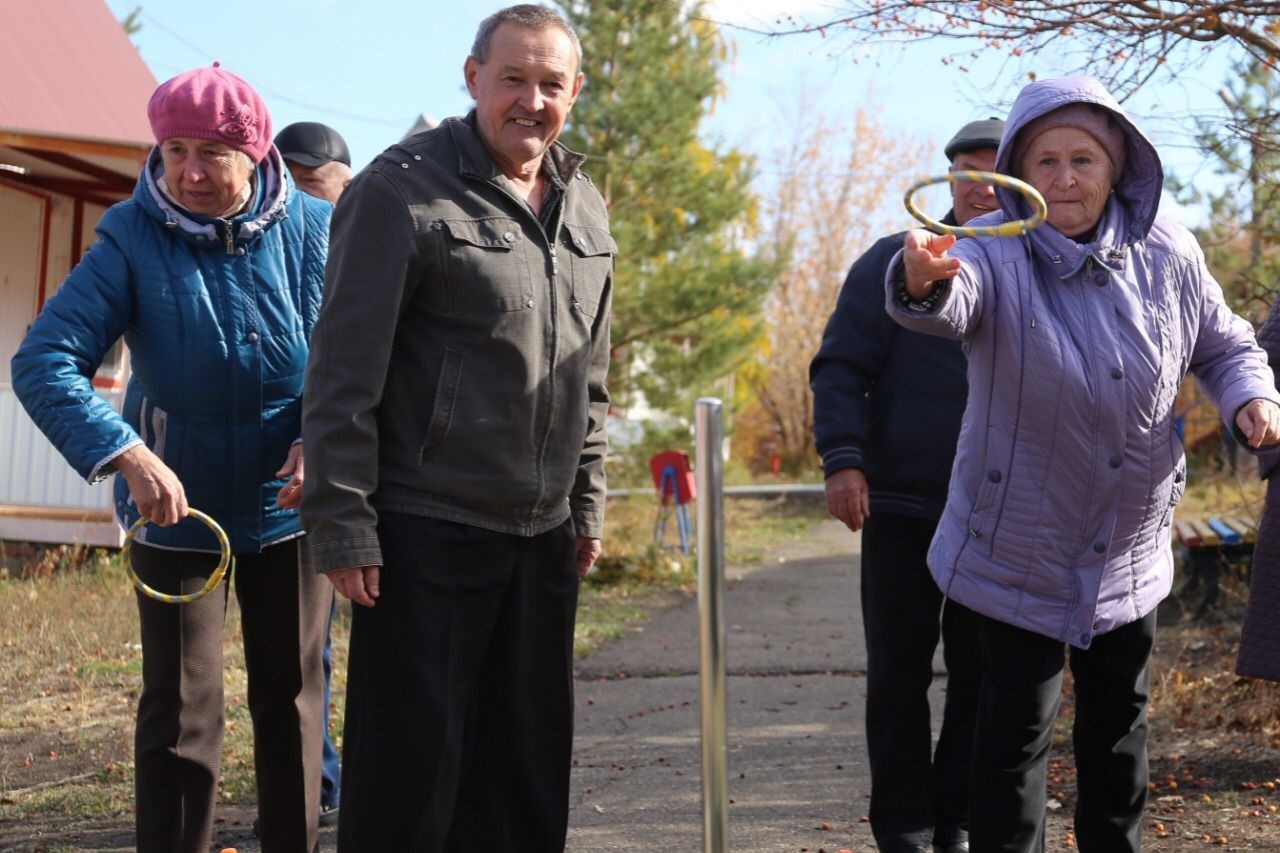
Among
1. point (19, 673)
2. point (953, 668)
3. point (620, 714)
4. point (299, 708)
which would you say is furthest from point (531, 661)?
point (19, 673)

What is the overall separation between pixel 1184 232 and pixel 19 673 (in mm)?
6257

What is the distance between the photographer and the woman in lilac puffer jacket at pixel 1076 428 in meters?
3.40

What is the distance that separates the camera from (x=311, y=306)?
384 centimetres

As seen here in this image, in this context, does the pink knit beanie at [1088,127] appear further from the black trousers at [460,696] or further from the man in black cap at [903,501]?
the black trousers at [460,696]

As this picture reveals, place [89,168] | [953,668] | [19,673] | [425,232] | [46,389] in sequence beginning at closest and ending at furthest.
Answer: [425,232] < [46,389] < [953,668] < [19,673] < [89,168]

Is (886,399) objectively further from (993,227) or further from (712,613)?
(712,613)

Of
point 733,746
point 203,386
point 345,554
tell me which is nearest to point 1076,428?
point 345,554

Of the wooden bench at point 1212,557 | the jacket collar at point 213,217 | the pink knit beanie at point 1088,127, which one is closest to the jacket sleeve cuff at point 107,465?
the jacket collar at point 213,217

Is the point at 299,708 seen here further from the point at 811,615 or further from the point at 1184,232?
the point at 811,615

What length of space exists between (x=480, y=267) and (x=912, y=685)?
2.03 metres

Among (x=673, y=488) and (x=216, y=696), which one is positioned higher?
(x=673, y=488)

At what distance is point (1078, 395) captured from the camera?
11.1 ft

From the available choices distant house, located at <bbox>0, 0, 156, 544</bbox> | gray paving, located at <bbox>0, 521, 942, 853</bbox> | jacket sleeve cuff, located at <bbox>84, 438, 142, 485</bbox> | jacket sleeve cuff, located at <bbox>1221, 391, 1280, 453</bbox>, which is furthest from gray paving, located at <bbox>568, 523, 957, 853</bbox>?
distant house, located at <bbox>0, 0, 156, 544</bbox>

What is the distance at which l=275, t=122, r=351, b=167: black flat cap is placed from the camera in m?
5.14
